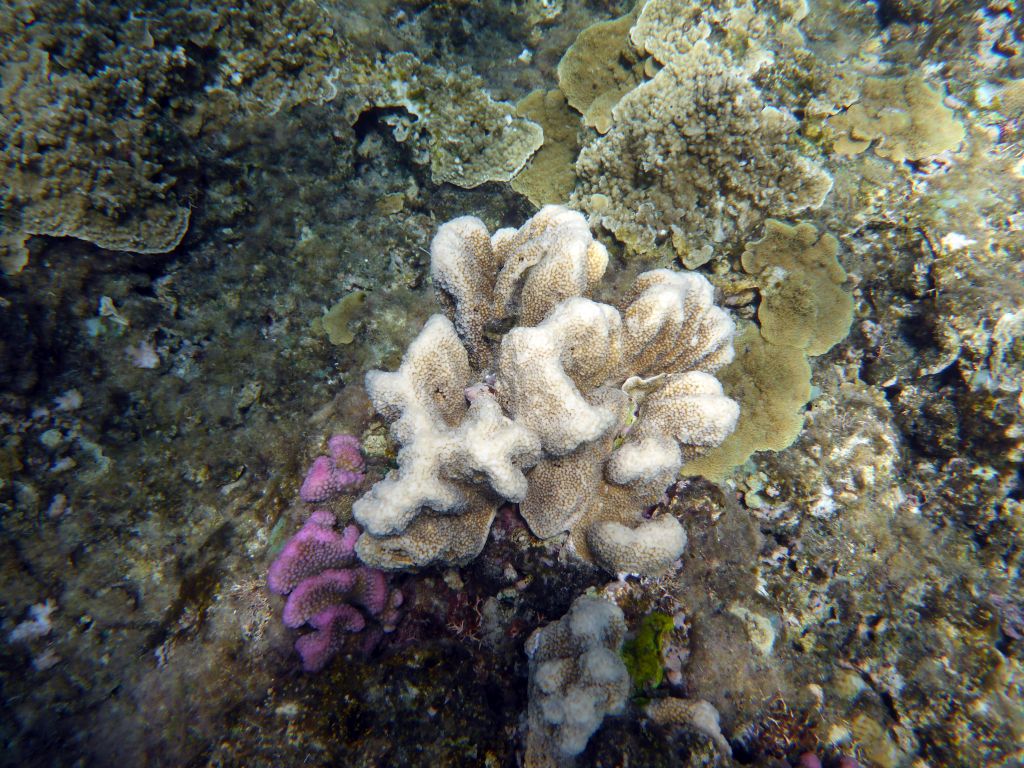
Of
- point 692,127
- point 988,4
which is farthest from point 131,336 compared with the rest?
point 988,4

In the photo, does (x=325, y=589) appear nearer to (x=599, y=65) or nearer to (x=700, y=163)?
(x=700, y=163)

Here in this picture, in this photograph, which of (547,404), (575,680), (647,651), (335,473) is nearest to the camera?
(547,404)

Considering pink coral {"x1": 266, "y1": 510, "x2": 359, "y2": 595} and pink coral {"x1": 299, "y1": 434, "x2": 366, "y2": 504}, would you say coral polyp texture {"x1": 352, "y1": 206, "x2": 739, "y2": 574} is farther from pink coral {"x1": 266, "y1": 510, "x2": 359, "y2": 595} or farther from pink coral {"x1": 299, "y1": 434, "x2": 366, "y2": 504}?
pink coral {"x1": 299, "y1": 434, "x2": 366, "y2": 504}

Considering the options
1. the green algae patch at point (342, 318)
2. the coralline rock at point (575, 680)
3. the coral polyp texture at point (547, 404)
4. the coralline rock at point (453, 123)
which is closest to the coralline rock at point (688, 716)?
the coralline rock at point (575, 680)

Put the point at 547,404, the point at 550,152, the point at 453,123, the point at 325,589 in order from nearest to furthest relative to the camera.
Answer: the point at 547,404
the point at 325,589
the point at 453,123
the point at 550,152

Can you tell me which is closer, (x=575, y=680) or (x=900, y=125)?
(x=575, y=680)

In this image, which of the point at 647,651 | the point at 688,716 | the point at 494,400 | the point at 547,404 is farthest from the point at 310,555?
the point at 688,716

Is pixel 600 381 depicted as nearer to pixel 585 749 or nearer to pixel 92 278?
pixel 585 749
